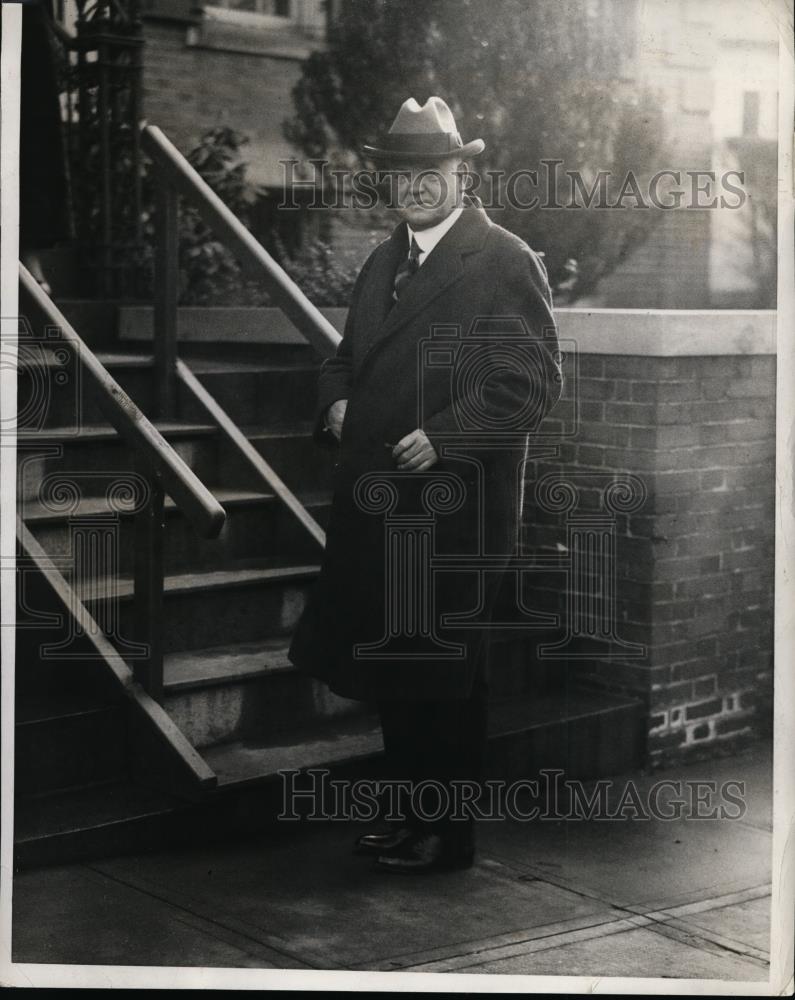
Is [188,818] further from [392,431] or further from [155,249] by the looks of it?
[155,249]

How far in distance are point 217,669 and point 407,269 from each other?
1.37 m

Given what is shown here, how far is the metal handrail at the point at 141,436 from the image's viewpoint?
4.89 m

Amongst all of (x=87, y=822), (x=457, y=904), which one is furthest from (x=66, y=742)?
(x=457, y=904)

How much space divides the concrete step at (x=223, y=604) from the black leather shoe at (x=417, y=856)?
36.7 inches

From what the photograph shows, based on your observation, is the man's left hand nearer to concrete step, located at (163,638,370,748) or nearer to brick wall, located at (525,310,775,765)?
brick wall, located at (525,310,775,765)

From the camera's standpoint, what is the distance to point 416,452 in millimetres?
4844

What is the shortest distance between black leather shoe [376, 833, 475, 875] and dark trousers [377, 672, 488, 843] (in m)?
0.03

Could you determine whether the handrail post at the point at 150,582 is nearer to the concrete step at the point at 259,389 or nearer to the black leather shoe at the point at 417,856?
the concrete step at the point at 259,389

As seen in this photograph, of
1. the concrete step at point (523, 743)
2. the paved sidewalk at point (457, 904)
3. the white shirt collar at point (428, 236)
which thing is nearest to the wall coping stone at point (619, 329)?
the white shirt collar at point (428, 236)

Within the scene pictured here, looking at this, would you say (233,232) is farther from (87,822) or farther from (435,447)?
(87,822)

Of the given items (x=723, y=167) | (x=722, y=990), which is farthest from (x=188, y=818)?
(x=723, y=167)

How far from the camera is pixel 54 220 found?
16.6ft

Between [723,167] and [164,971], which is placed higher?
[723,167]

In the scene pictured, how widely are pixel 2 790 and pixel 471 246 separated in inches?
79.4
